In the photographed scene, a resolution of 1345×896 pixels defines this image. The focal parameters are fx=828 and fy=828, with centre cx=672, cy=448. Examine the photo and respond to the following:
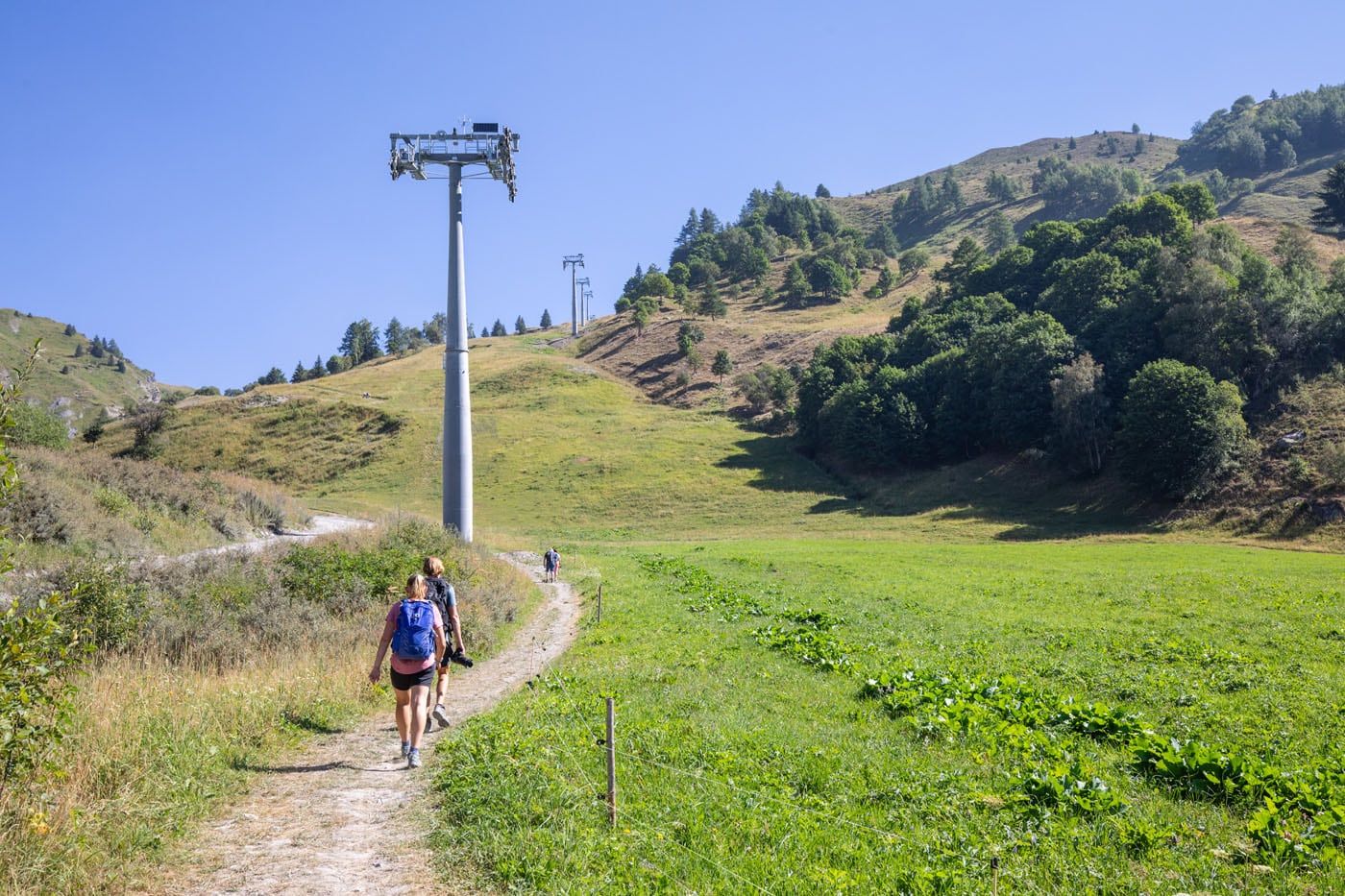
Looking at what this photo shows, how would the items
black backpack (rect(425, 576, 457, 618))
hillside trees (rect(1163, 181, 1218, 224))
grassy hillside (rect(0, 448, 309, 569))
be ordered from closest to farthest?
black backpack (rect(425, 576, 457, 618)) → grassy hillside (rect(0, 448, 309, 569)) → hillside trees (rect(1163, 181, 1218, 224))

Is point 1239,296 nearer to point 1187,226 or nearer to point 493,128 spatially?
point 1187,226

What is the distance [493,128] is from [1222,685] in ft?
97.0

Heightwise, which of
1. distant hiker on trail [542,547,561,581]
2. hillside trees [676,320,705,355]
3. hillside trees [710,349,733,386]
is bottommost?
distant hiker on trail [542,547,561,581]

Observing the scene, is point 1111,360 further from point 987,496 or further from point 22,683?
point 22,683

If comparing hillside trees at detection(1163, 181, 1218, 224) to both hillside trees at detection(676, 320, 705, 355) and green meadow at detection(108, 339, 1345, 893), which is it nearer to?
hillside trees at detection(676, 320, 705, 355)

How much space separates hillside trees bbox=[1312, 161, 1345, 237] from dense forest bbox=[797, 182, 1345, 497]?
27.3 meters

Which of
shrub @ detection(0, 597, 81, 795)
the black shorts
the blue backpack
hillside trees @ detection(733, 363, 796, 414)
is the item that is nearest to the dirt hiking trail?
the black shorts

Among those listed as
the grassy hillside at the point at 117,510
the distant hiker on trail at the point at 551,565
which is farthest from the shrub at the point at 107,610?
the distant hiker on trail at the point at 551,565

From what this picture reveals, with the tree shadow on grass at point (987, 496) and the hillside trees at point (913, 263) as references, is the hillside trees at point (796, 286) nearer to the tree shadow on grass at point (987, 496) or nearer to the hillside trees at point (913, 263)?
the hillside trees at point (913, 263)

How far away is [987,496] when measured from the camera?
7475 cm

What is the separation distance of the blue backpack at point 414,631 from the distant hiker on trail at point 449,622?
1.09 metres

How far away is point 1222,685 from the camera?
14.5 meters

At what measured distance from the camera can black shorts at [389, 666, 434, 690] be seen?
36.6 ft

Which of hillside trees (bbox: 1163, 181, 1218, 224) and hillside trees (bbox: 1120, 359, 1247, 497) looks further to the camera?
hillside trees (bbox: 1163, 181, 1218, 224)
